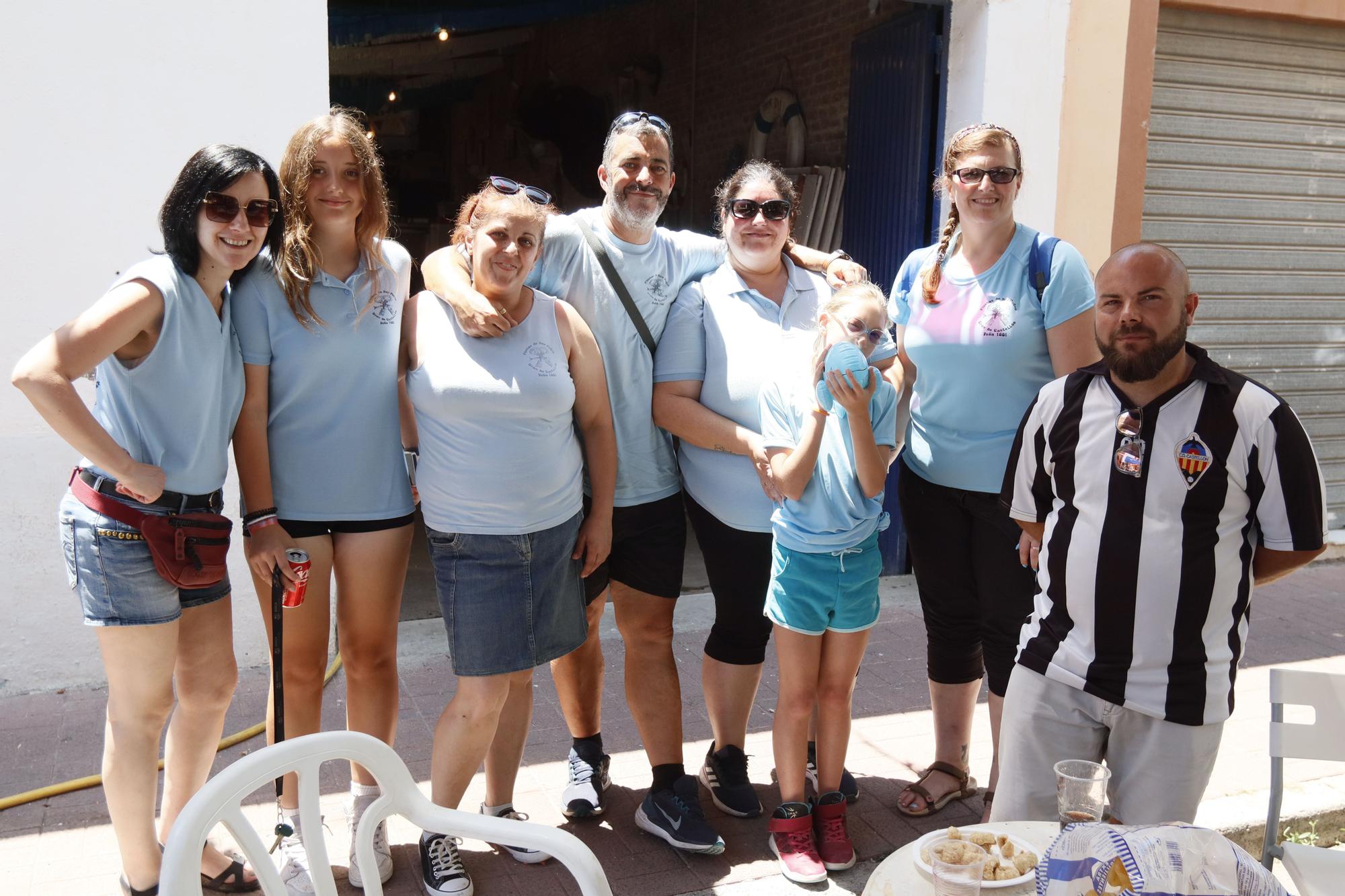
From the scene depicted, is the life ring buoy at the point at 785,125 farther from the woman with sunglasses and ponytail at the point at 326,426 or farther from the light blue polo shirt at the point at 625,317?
the woman with sunglasses and ponytail at the point at 326,426

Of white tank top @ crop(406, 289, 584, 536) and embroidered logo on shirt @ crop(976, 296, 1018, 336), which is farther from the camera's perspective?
embroidered logo on shirt @ crop(976, 296, 1018, 336)

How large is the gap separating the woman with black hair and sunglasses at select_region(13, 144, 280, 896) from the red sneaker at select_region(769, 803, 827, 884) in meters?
1.77

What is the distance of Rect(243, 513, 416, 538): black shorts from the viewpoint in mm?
3070

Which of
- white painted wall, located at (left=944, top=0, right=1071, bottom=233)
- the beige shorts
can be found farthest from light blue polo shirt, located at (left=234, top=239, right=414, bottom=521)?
white painted wall, located at (left=944, top=0, right=1071, bottom=233)

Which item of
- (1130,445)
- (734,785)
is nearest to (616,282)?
(1130,445)

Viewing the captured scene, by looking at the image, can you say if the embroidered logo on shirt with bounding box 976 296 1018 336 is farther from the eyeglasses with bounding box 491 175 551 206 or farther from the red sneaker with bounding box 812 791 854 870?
the red sneaker with bounding box 812 791 854 870

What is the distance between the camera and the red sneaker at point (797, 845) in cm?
326

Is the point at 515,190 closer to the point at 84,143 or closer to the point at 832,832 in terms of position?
the point at 832,832

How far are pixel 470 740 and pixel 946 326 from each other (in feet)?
6.20

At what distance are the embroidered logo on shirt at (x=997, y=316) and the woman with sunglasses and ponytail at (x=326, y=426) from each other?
5.75 feet

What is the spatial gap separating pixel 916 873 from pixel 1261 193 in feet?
21.9

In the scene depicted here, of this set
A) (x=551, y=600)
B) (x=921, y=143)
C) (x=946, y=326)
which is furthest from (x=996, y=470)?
(x=921, y=143)

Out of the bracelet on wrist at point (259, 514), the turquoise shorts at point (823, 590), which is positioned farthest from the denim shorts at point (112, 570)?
the turquoise shorts at point (823, 590)

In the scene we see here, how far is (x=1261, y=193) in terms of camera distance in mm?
7234
